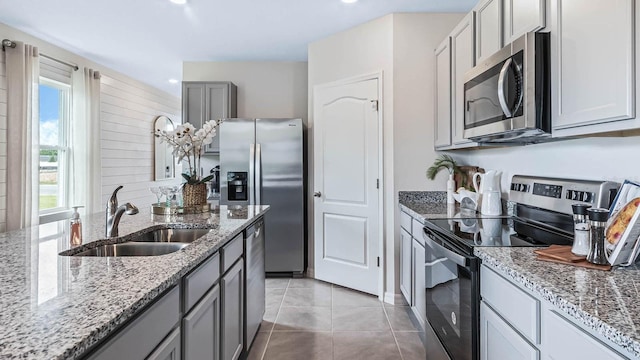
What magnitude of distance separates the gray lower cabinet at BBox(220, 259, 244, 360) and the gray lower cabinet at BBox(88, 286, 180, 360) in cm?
55

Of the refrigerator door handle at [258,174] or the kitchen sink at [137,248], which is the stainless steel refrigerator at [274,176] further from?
the kitchen sink at [137,248]

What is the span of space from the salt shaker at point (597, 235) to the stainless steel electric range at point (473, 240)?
0.36 meters

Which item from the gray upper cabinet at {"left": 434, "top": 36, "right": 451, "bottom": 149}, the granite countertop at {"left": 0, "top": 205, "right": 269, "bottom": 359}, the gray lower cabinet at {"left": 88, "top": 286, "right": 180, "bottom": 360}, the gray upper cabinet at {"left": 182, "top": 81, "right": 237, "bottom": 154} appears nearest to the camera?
the granite countertop at {"left": 0, "top": 205, "right": 269, "bottom": 359}

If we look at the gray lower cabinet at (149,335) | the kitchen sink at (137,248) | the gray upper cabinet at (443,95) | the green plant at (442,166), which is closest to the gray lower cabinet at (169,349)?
the gray lower cabinet at (149,335)

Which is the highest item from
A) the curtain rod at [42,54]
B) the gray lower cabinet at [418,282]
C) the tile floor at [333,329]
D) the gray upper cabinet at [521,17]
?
the curtain rod at [42,54]

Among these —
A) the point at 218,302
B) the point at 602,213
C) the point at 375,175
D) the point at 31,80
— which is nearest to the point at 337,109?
the point at 375,175

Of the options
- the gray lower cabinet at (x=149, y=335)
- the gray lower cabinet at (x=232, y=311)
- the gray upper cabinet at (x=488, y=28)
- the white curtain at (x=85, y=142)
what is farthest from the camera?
the white curtain at (x=85, y=142)

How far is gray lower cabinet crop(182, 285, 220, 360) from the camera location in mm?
1352

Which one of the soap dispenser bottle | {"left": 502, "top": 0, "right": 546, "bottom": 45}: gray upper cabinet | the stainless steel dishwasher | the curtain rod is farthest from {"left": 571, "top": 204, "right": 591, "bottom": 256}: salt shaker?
the curtain rod

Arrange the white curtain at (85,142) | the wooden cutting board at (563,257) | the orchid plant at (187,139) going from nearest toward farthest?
the wooden cutting board at (563,257) → the orchid plant at (187,139) → the white curtain at (85,142)

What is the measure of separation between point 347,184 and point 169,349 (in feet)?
8.57

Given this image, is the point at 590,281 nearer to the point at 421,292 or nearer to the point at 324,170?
the point at 421,292

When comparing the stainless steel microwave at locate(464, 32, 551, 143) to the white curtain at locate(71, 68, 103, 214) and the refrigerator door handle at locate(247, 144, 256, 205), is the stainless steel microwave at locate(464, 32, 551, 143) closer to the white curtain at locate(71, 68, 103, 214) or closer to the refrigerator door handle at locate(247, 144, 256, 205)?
the refrigerator door handle at locate(247, 144, 256, 205)

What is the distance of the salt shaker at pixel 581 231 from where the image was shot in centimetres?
129
